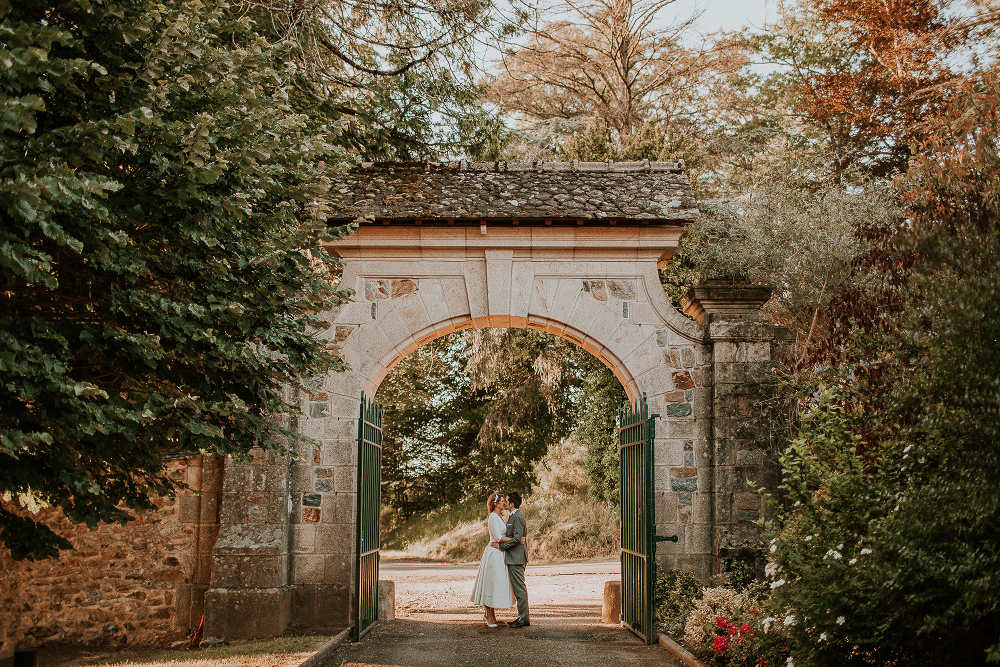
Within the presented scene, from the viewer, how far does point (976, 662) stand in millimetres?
4457

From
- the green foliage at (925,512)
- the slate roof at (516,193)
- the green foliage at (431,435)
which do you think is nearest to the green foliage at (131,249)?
the slate roof at (516,193)

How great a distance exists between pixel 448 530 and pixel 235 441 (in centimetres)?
1903

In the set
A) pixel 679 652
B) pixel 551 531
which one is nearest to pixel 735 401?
pixel 679 652

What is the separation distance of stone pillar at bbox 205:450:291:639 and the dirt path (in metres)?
0.94

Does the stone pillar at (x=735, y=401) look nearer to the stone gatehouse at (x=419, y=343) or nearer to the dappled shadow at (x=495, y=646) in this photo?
the stone gatehouse at (x=419, y=343)

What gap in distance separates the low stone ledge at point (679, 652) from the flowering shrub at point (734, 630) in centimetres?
9

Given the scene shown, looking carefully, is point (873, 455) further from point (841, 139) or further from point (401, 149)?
point (841, 139)

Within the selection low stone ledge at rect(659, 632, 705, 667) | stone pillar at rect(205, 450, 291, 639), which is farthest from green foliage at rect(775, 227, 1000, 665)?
stone pillar at rect(205, 450, 291, 639)

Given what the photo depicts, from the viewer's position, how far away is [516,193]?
9672 mm

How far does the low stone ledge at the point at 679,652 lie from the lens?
6887mm

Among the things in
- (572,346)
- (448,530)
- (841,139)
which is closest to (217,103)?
(572,346)

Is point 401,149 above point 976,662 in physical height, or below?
above

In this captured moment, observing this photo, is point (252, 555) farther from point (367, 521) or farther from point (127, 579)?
point (127, 579)

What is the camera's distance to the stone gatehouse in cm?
883
